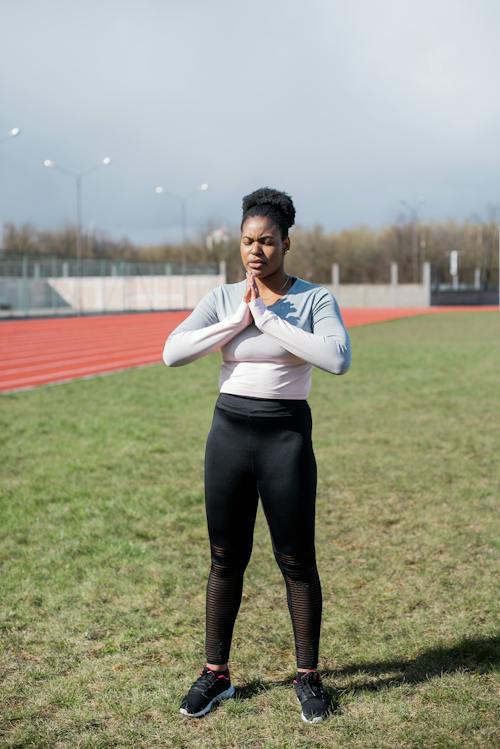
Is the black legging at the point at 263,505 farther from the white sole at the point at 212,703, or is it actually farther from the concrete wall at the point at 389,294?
the concrete wall at the point at 389,294

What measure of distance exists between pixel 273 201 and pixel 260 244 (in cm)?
18

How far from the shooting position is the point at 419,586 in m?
4.83

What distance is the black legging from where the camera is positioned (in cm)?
320

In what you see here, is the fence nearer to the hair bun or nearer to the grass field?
the grass field

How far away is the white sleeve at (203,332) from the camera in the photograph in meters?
3.05

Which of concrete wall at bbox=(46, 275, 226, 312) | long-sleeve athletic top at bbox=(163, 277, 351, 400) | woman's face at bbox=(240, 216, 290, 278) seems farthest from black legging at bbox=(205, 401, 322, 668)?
concrete wall at bbox=(46, 275, 226, 312)

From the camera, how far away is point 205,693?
11.1ft

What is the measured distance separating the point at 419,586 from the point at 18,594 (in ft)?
7.27

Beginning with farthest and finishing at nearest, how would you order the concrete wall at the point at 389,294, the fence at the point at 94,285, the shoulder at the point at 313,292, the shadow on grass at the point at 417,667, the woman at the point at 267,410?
the concrete wall at the point at 389,294
the fence at the point at 94,285
the shadow on grass at the point at 417,667
the shoulder at the point at 313,292
the woman at the point at 267,410

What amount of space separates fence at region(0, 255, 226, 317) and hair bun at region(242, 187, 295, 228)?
3749 centimetres

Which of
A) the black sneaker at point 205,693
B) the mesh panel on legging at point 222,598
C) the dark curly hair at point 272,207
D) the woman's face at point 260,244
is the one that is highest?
the dark curly hair at point 272,207

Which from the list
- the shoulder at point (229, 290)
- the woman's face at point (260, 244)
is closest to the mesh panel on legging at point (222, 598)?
the shoulder at point (229, 290)

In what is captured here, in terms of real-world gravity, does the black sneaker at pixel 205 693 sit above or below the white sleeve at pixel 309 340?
below

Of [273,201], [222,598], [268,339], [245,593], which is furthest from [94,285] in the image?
→ [268,339]
